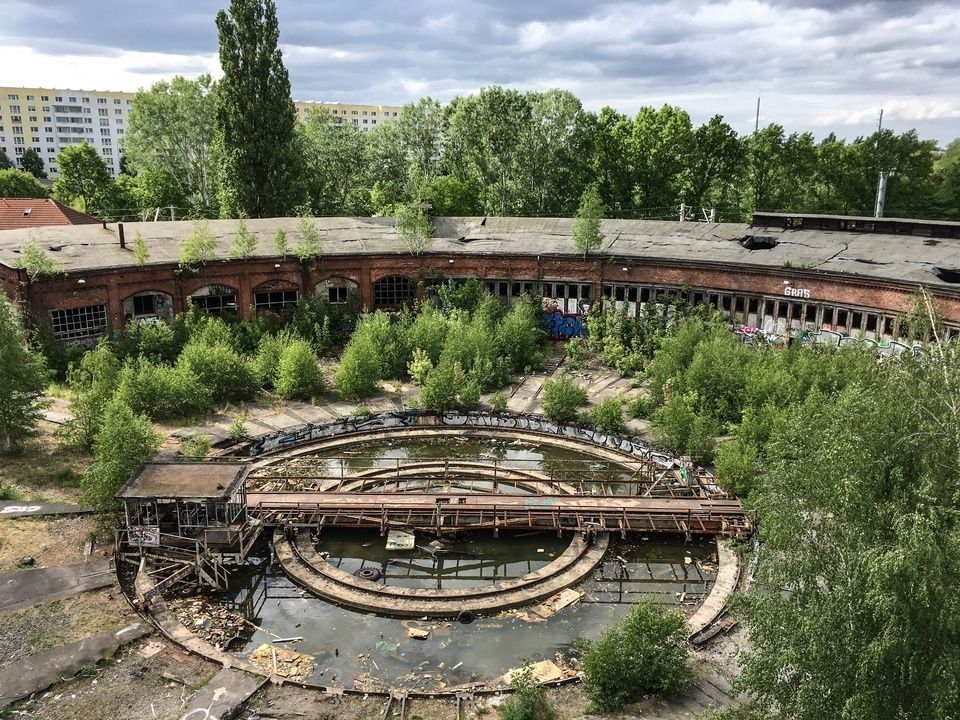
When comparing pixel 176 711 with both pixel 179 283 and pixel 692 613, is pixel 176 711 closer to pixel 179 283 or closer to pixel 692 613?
pixel 692 613

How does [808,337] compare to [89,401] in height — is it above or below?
above

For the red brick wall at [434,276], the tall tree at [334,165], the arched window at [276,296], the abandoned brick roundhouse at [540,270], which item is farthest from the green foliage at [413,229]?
the tall tree at [334,165]

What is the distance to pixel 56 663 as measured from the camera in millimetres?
14539

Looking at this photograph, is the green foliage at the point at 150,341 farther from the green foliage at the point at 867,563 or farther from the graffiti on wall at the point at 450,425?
the green foliage at the point at 867,563

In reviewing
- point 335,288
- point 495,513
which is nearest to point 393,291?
point 335,288

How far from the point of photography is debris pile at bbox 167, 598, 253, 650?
16.0 meters

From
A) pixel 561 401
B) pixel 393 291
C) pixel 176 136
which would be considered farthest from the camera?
pixel 176 136

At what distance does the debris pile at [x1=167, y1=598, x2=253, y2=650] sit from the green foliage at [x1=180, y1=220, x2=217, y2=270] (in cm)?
2113

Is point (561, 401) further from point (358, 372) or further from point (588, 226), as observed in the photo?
point (588, 226)

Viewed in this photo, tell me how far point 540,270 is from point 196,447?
67.7 feet

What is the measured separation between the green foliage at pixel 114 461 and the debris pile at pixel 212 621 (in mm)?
3737

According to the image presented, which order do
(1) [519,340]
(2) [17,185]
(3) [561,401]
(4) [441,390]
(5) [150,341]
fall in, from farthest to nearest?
(2) [17,185] → (1) [519,340] → (5) [150,341] → (4) [441,390] → (3) [561,401]

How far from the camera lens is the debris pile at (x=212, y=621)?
1598 centimetres

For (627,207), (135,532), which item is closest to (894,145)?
(627,207)
